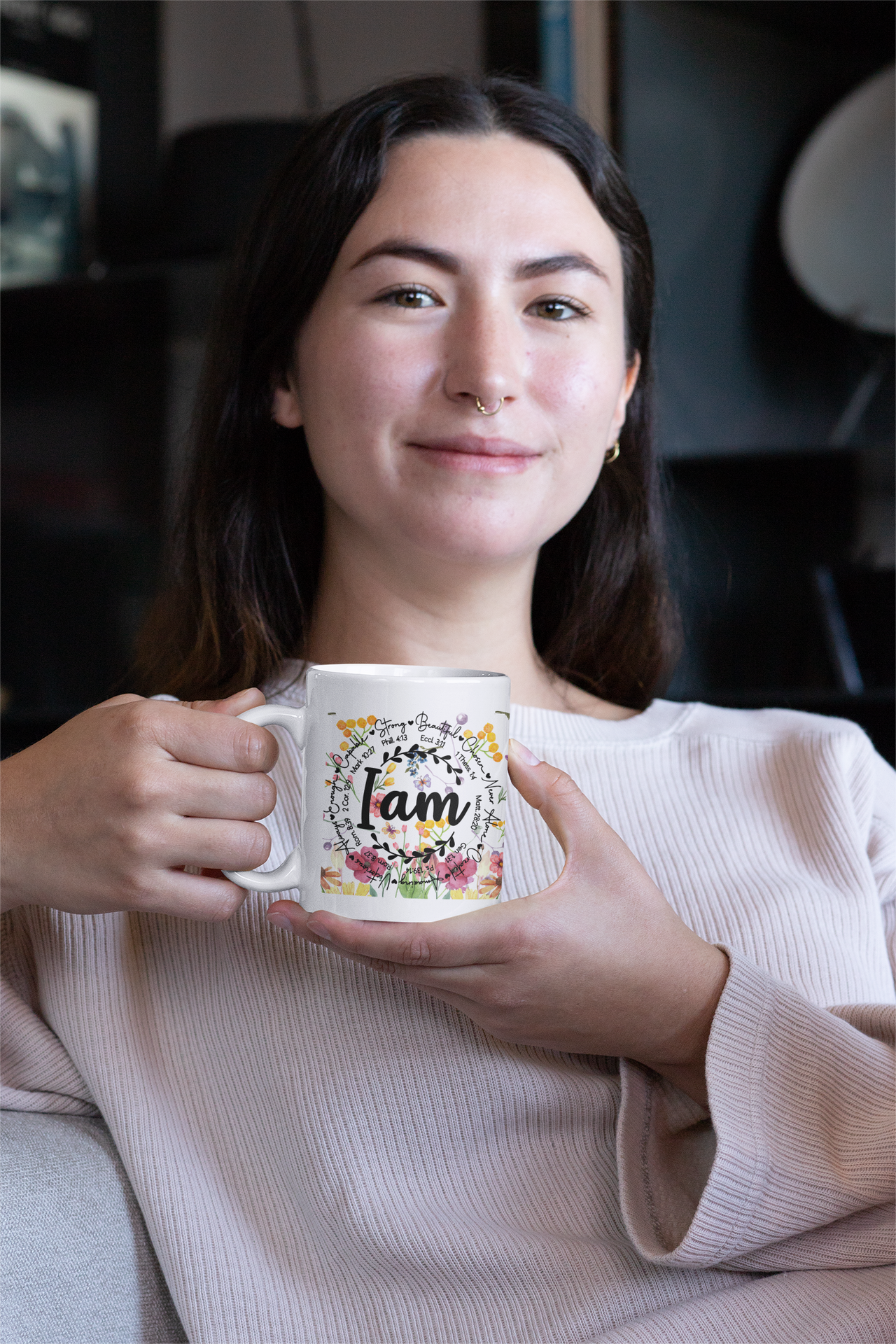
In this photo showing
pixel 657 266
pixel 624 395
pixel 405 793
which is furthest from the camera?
pixel 657 266

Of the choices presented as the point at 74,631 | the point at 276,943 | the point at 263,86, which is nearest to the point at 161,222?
the point at 263,86

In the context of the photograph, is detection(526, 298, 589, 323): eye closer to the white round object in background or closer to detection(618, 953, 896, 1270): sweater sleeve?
detection(618, 953, 896, 1270): sweater sleeve

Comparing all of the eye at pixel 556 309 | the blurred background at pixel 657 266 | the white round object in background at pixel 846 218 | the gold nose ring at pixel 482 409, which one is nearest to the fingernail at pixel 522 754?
the gold nose ring at pixel 482 409

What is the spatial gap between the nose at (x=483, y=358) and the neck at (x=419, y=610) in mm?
138

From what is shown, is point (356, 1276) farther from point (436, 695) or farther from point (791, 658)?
point (791, 658)

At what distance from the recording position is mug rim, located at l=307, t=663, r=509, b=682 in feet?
2.13

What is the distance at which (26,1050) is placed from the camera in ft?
2.85

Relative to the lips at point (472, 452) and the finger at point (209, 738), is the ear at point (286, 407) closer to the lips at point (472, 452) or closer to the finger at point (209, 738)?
the lips at point (472, 452)

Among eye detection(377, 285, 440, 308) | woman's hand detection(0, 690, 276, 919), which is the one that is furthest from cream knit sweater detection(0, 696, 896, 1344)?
eye detection(377, 285, 440, 308)

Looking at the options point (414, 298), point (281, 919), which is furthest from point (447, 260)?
point (281, 919)

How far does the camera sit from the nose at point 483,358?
93cm

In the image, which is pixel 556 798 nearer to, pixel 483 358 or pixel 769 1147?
pixel 769 1147

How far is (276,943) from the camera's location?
2.89ft

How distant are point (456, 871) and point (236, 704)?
0.55 feet
